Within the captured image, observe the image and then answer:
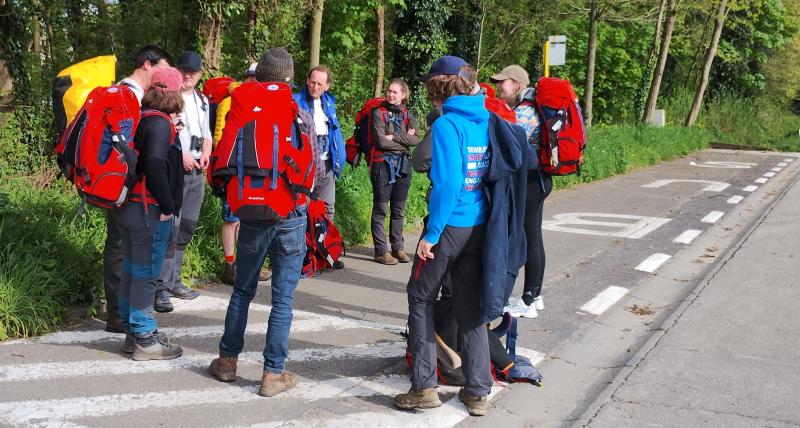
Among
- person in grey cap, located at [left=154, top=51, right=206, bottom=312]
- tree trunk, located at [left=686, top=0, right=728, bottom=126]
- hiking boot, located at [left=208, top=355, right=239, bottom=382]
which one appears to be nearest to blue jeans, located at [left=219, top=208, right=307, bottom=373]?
hiking boot, located at [left=208, top=355, right=239, bottom=382]

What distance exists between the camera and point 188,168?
257 inches

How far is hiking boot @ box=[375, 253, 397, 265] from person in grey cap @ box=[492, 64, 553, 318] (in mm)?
2067

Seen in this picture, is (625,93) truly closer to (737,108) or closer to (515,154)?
(737,108)

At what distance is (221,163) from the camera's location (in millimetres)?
4594

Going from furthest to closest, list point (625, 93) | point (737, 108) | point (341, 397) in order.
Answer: point (625, 93) < point (737, 108) < point (341, 397)

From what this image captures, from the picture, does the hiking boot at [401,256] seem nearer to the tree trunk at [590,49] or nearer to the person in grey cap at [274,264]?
the person in grey cap at [274,264]

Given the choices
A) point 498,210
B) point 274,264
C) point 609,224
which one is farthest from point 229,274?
point 609,224

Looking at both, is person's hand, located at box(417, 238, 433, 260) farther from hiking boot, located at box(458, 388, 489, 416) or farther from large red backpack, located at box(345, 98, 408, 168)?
large red backpack, located at box(345, 98, 408, 168)

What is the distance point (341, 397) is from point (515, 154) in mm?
1680

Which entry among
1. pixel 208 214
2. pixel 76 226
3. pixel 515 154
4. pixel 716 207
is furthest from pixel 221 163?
pixel 716 207

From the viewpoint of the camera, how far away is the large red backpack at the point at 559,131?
6.19m

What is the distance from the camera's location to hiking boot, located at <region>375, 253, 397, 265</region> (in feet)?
27.9

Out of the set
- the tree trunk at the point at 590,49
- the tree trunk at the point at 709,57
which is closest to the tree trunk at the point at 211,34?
the tree trunk at the point at 590,49

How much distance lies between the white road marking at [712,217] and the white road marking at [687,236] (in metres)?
0.96
